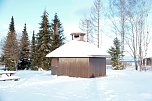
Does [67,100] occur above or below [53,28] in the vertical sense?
below

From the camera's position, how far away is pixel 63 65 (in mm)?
26625

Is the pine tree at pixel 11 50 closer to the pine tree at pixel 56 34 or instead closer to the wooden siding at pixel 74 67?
the pine tree at pixel 56 34

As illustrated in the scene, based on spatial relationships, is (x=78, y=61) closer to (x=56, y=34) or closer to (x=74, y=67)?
(x=74, y=67)

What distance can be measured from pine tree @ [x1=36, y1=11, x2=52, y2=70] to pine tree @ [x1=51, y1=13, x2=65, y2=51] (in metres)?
0.84

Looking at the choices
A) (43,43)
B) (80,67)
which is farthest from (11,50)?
(80,67)

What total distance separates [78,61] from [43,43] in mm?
18535

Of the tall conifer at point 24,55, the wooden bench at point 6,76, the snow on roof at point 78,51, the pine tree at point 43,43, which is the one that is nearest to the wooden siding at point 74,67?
the snow on roof at point 78,51

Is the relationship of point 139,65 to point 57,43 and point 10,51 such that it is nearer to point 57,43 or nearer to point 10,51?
point 57,43

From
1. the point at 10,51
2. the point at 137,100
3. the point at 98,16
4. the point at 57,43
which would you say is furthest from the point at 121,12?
the point at 137,100

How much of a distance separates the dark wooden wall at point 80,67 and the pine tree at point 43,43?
15.6 m

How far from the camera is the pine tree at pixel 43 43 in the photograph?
43.0 metres

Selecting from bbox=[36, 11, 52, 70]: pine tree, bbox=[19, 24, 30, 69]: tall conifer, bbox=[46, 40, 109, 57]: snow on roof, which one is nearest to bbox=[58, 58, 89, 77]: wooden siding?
bbox=[46, 40, 109, 57]: snow on roof

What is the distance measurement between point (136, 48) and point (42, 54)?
14538 mm

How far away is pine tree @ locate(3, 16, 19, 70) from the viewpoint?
45.3 meters
